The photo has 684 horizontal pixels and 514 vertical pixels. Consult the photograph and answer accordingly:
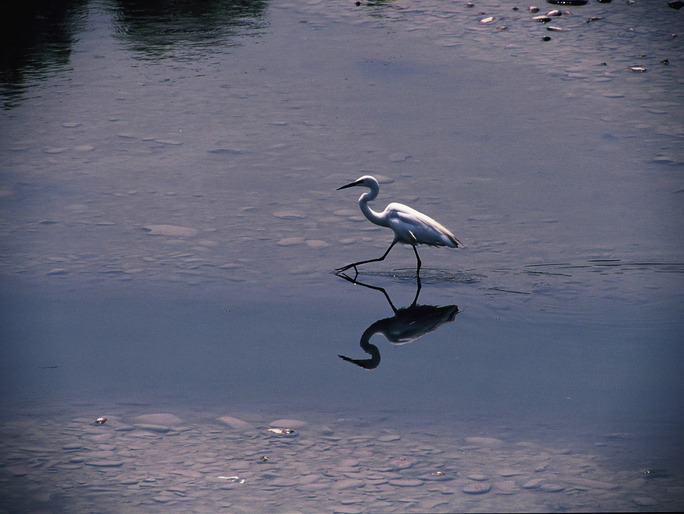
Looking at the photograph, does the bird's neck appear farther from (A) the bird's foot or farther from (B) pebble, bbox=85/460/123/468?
(B) pebble, bbox=85/460/123/468

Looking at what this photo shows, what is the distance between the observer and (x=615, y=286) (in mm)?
5629

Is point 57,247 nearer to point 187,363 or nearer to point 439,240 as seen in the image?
point 187,363

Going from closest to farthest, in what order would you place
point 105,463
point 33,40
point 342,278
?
point 105,463
point 342,278
point 33,40

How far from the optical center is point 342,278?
232 inches

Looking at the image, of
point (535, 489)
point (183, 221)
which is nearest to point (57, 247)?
point (183, 221)

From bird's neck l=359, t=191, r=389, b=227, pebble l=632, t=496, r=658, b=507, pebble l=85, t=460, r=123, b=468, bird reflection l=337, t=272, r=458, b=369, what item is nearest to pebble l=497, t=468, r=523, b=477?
pebble l=632, t=496, r=658, b=507

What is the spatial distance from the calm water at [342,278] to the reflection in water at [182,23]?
0.43 feet

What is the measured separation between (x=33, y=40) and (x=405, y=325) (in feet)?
25.7

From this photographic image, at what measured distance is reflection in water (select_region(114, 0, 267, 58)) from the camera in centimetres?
1064

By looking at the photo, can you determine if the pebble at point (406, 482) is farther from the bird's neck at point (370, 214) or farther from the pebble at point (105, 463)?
the bird's neck at point (370, 214)

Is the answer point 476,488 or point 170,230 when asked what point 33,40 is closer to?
point 170,230

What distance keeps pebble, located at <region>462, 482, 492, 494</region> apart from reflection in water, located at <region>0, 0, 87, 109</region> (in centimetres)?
703

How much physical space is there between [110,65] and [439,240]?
5.86 m

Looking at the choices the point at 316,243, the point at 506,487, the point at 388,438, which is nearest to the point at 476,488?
the point at 506,487
